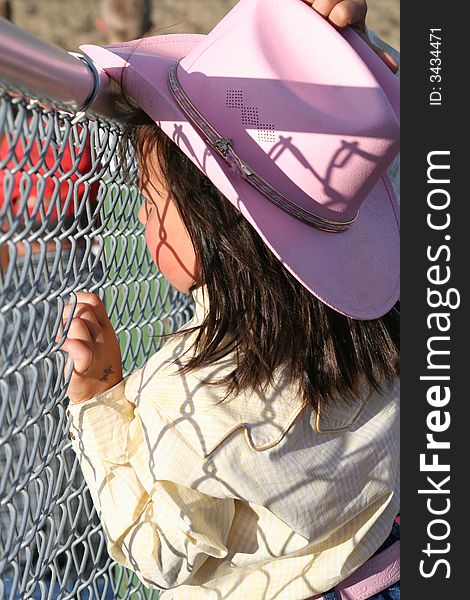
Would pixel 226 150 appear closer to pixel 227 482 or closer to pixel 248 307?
pixel 248 307

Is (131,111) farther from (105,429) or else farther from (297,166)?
(105,429)

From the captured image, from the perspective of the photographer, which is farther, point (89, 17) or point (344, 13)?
point (89, 17)

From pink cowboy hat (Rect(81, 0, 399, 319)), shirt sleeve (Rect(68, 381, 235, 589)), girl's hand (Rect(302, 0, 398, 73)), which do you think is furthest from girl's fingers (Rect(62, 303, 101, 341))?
girl's hand (Rect(302, 0, 398, 73))

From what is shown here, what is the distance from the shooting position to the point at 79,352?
4.48ft

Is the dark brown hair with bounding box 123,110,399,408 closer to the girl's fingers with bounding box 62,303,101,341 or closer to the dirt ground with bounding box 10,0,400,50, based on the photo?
the girl's fingers with bounding box 62,303,101,341

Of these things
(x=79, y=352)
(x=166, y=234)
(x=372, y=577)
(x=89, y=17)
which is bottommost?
(x=372, y=577)

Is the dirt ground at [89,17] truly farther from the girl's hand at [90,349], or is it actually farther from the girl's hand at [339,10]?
the girl's hand at [90,349]

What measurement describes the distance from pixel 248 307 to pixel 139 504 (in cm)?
37

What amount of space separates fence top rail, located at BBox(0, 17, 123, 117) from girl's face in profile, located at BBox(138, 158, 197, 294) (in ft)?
0.78

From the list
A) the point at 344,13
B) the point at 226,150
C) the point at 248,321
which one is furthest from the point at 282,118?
the point at 248,321

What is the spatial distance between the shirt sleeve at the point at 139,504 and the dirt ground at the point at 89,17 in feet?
23.9

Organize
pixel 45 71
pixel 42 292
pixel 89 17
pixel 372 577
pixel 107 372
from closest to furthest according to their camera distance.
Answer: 1. pixel 45 71
2. pixel 42 292
3. pixel 107 372
4. pixel 372 577
5. pixel 89 17

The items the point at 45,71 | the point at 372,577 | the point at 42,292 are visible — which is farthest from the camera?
the point at 372,577

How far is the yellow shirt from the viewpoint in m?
1.38
